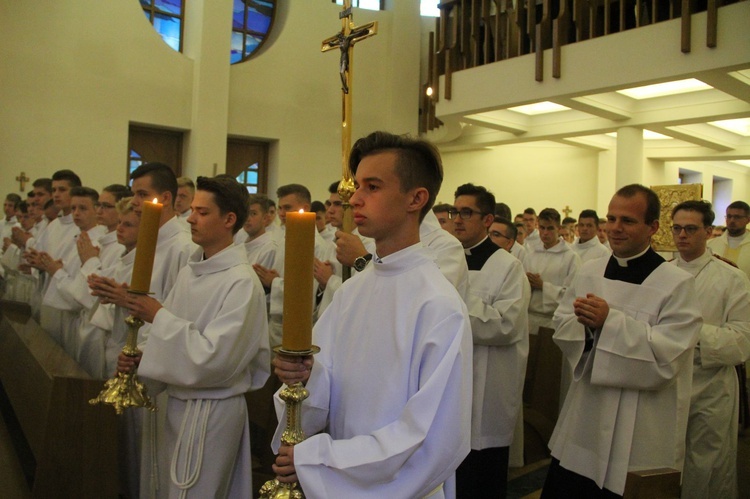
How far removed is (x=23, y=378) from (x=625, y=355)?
4.04 meters

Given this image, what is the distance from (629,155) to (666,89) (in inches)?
52.9

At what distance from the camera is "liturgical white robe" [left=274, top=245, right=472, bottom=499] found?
181 centimetres

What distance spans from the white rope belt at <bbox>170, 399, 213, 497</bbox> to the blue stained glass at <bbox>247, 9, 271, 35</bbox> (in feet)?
37.6

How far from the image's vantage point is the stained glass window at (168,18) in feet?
39.4

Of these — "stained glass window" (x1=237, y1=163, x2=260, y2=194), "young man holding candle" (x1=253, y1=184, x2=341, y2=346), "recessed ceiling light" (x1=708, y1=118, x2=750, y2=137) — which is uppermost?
"recessed ceiling light" (x1=708, y1=118, x2=750, y2=137)

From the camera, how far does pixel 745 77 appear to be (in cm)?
874

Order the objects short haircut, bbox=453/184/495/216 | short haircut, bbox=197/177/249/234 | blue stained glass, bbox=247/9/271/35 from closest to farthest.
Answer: short haircut, bbox=197/177/249/234, short haircut, bbox=453/184/495/216, blue stained glass, bbox=247/9/271/35

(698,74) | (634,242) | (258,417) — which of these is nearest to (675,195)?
(698,74)

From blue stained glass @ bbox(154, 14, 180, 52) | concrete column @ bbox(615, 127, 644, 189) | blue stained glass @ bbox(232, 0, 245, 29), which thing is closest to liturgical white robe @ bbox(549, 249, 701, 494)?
concrete column @ bbox(615, 127, 644, 189)

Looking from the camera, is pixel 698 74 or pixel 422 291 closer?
pixel 422 291

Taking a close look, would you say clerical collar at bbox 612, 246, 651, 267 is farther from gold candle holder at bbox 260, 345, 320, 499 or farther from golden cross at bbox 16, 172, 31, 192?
golden cross at bbox 16, 172, 31, 192

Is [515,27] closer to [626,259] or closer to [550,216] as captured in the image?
[550,216]

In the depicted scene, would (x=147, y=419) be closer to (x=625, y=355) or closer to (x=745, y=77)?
(x=625, y=355)

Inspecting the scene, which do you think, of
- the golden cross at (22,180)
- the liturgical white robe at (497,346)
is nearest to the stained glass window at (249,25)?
the golden cross at (22,180)
